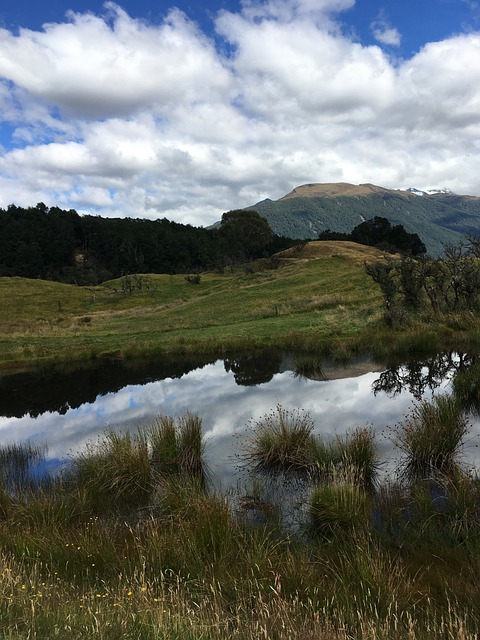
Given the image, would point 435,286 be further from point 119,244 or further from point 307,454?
point 119,244

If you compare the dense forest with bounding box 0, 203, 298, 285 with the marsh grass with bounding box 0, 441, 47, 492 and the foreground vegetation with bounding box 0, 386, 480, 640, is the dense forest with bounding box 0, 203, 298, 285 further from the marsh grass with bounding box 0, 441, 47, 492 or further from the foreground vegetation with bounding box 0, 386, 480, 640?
the foreground vegetation with bounding box 0, 386, 480, 640

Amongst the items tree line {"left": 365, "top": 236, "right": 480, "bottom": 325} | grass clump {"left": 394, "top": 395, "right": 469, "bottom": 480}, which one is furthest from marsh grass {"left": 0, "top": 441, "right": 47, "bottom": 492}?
tree line {"left": 365, "top": 236, "right": 480, "bottom": 325}

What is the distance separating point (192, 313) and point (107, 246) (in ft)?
274

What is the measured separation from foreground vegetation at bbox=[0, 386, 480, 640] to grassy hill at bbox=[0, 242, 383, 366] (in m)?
16.6

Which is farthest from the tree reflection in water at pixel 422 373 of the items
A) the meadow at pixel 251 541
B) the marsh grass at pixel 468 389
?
the meadow at pixel 251 541

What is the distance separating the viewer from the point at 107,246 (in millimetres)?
123438

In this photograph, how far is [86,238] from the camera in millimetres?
126750

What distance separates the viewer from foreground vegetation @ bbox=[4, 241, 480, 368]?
1007 inches

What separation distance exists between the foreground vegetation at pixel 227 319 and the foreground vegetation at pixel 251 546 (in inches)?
558

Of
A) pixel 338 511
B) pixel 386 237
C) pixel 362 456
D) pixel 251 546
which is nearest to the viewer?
pixel 251 546

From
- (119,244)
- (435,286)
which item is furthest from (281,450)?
(119,244)

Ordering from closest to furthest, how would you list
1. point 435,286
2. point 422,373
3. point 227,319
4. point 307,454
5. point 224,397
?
1. point 307,454
2. point 224,397
3. point 422,373
4. point 435,286
5. point 227,319

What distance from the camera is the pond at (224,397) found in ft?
43.3

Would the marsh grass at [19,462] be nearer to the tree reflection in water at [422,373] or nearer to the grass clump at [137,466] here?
the grass clump at [137,466]
